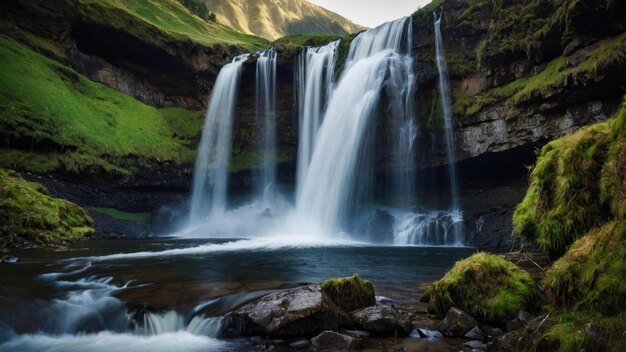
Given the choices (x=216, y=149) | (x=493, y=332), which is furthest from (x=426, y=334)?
(x=216, y=149)

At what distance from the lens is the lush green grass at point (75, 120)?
25.5m

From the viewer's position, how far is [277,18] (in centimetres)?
14675

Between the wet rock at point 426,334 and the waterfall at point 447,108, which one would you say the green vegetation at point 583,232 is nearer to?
the wet rock at point 426,334

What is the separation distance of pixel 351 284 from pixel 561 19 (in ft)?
68.8

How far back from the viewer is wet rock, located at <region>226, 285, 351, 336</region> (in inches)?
221

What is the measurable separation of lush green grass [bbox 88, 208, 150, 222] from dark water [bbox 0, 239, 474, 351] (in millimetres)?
13733

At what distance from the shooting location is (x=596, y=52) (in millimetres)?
19141

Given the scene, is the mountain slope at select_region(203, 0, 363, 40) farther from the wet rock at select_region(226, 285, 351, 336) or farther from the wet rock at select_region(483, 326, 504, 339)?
Result: the wet rock at select_region(483, 326, 504, 339)

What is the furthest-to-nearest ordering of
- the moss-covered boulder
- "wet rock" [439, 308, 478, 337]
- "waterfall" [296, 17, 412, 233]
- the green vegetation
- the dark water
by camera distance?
1. "waterfall" [296, 17, 412, 233]
2. the moss-covered boulder
3. the dark water
4. "wet rock" [439, 308, 478, 337]
5. the green vegetation

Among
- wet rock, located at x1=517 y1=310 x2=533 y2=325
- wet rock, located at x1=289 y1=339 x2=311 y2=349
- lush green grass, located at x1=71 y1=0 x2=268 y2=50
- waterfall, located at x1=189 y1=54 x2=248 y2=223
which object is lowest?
wet rock, located at x1=289 y1=339 x2=311 y2=349

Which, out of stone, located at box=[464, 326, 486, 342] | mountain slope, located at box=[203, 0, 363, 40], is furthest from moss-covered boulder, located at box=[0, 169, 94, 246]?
mountain slope, located at box=[203, 0, 363, 40]

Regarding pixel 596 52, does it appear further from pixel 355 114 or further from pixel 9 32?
pixel 9 32

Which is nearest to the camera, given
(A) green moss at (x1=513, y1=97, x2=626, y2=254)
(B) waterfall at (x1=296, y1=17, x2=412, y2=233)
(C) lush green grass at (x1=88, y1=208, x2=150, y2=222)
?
(A) green moss at (x1=513, y1=97, x2=626, y2=254)

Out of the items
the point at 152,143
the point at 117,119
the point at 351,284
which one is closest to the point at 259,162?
the point at 152,143
